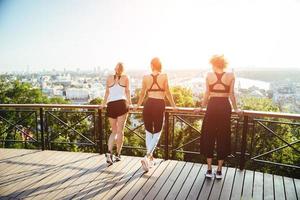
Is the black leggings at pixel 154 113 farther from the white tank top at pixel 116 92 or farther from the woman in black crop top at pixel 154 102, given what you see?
the white tank top at pixel 116 92

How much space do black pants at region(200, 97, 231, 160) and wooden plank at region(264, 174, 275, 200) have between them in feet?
2.11

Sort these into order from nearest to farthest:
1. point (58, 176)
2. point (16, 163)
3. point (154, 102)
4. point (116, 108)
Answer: point (154, 102)
point (58, 176)
point (116, 108)
point (16, 163)

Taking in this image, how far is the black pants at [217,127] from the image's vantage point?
3863 millimetres

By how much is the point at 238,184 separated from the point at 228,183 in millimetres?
131

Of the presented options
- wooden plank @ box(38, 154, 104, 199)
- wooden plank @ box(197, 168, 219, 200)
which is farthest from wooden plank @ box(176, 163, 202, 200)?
wooden plank @ box(38, 154, 104, 199)

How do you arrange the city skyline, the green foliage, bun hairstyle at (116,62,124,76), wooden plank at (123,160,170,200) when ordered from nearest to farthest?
wooden plank at (123,160,170,200)
bun hairstyle at (116,62,124,76)
the city skyline
the green foliage

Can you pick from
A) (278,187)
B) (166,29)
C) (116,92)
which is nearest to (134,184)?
(116,92)

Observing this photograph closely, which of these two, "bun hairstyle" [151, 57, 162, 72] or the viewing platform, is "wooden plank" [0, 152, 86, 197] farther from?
"bun hairstyle" [151, 57, 162, 72]

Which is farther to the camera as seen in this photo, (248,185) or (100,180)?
(100,180)

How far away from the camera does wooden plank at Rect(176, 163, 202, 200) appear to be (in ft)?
11.9

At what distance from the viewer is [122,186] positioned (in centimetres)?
393

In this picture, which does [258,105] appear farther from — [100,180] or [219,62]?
[100,180]

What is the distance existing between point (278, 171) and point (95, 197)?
15.9m

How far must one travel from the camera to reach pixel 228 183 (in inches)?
157
